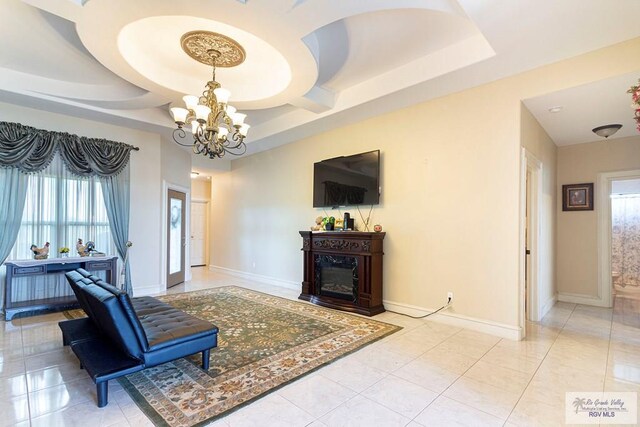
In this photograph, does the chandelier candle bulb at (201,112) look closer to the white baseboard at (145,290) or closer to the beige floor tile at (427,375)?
the beige floor tile at (427,375)

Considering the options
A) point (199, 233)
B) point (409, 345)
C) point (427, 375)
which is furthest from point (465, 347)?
point (199, 233)

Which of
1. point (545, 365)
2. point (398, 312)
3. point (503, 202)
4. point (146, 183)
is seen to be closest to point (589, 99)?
point (503, 202)

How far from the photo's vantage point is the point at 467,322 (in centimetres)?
371

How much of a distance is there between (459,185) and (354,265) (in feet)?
5.97

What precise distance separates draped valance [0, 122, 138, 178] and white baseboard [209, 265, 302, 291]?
338cm

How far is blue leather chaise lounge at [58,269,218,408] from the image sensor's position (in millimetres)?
2053

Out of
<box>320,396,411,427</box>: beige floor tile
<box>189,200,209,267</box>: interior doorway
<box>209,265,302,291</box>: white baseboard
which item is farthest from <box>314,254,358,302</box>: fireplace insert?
<box>189,200,209,267</box>: interior doorway

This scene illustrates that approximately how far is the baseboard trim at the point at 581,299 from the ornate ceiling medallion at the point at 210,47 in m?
6.26

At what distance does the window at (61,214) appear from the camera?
14.3 ft

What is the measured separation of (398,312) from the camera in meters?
4.35

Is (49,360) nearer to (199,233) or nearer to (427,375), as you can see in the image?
(427,375)

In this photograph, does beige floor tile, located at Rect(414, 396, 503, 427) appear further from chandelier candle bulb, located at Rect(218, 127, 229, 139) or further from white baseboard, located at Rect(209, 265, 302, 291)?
white baseboard, located at Rect(209, 265, 302, 291)

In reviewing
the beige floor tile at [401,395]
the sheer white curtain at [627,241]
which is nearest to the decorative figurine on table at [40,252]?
the beige floor tile at [401,395]

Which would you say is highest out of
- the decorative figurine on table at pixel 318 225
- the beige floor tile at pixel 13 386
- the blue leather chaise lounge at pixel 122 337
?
the decorative figurine on table at pixel 318 225
